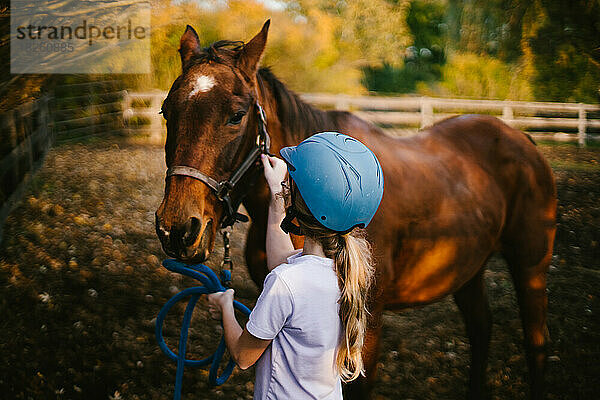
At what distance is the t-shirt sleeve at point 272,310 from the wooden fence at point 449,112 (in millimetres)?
8831

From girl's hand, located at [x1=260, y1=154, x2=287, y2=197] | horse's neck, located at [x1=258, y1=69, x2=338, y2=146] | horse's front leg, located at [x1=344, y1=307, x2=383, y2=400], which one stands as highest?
horse's neck, located at [x1=258, y1=69, x2=338, y2=146]

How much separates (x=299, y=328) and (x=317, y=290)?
0.12m

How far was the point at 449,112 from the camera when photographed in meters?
12.0

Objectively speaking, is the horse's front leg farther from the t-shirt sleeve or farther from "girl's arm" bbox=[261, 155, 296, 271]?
the t-shirt sleeve

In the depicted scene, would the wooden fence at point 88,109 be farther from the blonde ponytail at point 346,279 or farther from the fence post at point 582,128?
the fence post at point 582,128

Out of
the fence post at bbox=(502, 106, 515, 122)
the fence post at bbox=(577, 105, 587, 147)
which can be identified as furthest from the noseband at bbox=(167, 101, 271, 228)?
the fence post at bbox=(577, 105, 587, 147)

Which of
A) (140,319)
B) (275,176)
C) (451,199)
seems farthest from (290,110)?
(140,319)

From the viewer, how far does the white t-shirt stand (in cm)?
134

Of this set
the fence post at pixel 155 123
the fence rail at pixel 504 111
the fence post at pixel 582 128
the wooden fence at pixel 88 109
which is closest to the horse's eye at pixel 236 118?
the wooden fence at pixel 88 109

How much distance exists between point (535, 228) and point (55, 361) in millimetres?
3464

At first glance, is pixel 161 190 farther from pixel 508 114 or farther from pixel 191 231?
pixel 508 114

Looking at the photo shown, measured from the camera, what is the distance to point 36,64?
168 inches

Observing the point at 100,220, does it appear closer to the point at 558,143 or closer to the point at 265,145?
the point at 265,145

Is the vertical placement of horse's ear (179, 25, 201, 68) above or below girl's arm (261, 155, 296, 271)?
above
